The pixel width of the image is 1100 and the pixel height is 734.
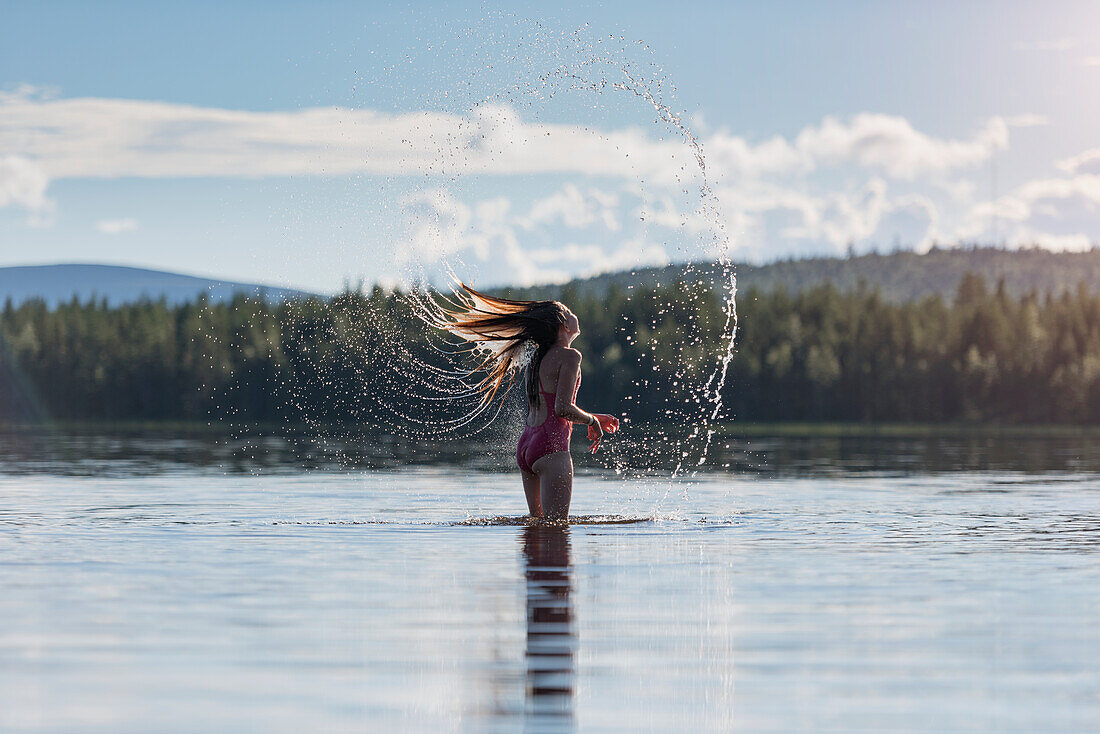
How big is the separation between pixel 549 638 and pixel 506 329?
931 cm

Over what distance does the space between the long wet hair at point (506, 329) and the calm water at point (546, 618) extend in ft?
6.29

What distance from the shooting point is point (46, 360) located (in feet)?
557

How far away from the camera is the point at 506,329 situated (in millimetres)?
20125

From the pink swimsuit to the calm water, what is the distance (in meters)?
0.90

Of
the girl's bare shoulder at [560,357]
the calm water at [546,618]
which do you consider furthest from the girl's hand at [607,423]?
the calm water at [546,618]

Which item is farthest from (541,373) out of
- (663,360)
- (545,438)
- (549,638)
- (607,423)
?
(663,360)

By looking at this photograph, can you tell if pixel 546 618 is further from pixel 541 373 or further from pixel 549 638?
pixel 541 373

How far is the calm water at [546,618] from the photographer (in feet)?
28.7

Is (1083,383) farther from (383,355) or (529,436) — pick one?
(529,436)

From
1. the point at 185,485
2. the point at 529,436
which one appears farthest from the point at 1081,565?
the point at 185,485

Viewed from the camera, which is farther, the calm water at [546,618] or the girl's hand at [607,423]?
the girl's hand at [607,423]

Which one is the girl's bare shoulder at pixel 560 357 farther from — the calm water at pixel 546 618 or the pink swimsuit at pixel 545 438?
the calm water at pixel 546 618

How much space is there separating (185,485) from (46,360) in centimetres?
→ 14600

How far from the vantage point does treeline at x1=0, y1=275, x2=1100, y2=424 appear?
14212cm
